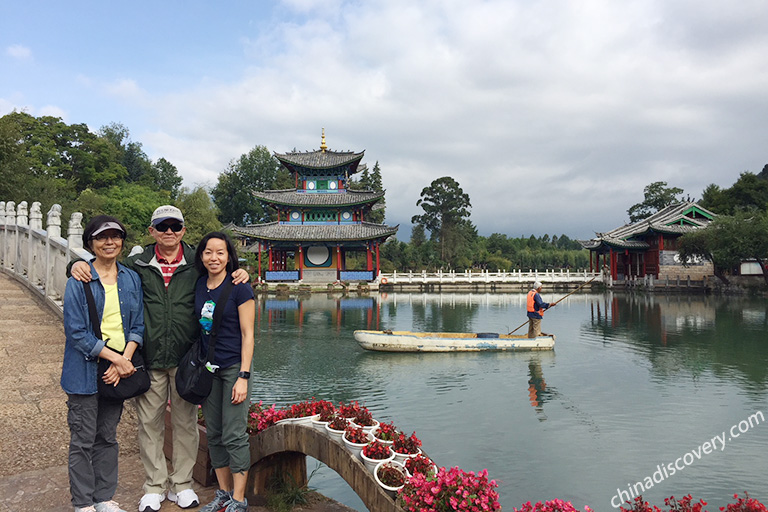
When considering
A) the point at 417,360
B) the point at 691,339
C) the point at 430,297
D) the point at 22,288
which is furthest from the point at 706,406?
the point at 430,297

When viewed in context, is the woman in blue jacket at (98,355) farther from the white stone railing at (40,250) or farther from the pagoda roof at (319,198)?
the pagoda roof at (319,198)

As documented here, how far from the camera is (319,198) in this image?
3806 cm

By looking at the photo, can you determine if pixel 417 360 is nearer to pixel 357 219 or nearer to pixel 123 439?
pixel 123 439

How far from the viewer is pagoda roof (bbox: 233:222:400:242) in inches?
1398

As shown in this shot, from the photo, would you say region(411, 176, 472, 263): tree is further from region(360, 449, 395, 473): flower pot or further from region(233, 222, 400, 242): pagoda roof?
region(360, 449, 395, 473): flower pot

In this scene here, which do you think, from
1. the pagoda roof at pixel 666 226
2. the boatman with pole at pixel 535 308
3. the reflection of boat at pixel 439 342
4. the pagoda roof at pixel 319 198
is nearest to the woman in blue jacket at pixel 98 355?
the reflection of boat at pixel 439 342

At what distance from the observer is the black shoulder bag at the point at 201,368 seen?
3324 millimetres

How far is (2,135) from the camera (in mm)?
23953

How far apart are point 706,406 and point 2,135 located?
27.9 metres

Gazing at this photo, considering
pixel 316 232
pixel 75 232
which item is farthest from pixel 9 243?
pixel 316 232

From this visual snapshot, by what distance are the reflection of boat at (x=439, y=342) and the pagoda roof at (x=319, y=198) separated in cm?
2376

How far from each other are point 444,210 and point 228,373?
52.7 meters

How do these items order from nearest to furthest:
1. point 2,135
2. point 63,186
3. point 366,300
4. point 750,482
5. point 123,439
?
point 123,439, point 750,482, point 2,135, point 366,300, point 63,186

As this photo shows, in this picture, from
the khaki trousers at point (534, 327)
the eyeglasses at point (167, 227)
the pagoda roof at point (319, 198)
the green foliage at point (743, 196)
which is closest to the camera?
the eyeglasses at point (167, 227)
